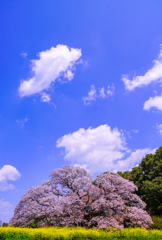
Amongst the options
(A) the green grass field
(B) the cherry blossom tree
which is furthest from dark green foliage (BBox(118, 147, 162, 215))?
(A) the green grass field

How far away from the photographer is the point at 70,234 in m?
12.9

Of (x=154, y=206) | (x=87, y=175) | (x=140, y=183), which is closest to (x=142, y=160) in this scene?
(x=140, y=183)

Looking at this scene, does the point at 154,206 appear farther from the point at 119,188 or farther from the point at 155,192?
the point at 119,188

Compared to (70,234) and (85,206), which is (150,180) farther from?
(70,234)

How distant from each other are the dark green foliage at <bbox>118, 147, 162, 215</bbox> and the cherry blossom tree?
905cm

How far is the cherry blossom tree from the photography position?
16266 mm

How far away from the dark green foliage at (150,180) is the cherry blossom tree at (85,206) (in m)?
9.05

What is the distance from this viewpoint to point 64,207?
16.7 m

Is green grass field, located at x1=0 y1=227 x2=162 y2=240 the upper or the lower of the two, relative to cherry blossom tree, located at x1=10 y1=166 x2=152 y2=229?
lower

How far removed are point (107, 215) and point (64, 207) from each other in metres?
3.05

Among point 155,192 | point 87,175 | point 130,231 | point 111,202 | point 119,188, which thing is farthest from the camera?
point 155,192

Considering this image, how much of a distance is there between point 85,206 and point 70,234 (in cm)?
381

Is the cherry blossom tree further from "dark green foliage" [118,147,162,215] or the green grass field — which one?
"dark green foliage" [118,147,162,215]

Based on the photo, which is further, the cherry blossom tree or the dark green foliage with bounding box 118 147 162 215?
the dark green foliage with bounding box 118 147 162 215
